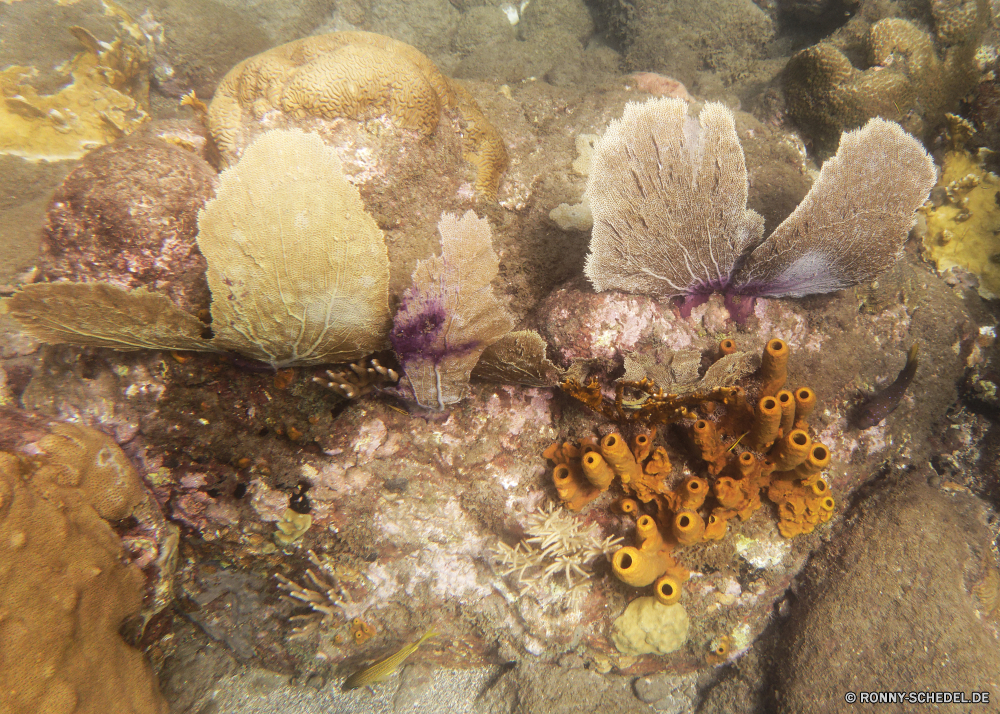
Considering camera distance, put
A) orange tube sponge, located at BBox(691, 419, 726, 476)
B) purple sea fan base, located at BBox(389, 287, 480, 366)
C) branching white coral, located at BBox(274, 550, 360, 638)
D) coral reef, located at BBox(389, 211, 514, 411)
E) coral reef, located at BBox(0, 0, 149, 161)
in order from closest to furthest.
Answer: coral reef, located at BBox(389, 211, 514, 411) < purple sea fan base, located at BBox(389, 287, 480, 366) < orange tube sponge, located at BBox(691, 419, 726, 476) < branching white coral, located at BBox(274, 550, 360, 638) < coral reef, located at BBox(0, 0, 149, 161)

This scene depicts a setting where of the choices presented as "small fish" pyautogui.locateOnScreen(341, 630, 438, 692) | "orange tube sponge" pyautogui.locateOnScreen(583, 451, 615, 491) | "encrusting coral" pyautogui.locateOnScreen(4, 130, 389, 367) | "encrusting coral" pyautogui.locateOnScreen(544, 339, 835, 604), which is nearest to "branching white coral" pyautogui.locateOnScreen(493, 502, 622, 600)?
"encrusting coral" pyautogui.locateOnScreen(544, 339, 835, 604)

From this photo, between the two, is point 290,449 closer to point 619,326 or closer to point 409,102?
point 619,326

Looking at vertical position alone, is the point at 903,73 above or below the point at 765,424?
above

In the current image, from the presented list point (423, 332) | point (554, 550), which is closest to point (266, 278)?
point (423, 332)

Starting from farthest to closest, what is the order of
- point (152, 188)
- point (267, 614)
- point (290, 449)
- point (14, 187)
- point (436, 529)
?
point (14, 187) < point (267, 614) < point (436, 529) < point (290, 449) < point (152, 188)

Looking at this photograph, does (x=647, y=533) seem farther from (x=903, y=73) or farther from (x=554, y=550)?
(x=903, y=73)

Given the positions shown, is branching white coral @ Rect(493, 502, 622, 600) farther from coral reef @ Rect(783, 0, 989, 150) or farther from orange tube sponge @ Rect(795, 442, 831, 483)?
coral reef @ Rect(783, 0, 989, 150)

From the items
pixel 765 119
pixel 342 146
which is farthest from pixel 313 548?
pixel 765 119
